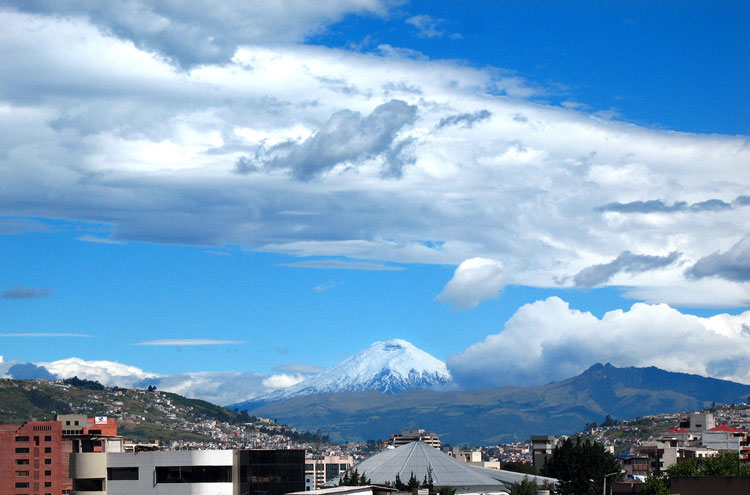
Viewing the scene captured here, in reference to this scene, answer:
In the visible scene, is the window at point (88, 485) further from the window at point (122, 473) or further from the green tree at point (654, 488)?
the green tree at point (654, 488)

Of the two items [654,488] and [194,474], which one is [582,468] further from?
[194,474]

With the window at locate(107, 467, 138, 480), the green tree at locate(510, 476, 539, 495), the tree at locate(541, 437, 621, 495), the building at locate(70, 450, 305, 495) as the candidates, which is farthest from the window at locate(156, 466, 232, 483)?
the tree at locate(541, 437, 621, 495)

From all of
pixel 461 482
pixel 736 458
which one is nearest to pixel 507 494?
pixel 461 482

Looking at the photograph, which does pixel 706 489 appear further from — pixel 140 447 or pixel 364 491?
pixel 140 447

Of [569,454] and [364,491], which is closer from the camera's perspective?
[364,491]

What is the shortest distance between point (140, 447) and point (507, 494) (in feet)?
212

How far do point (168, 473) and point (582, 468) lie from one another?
8021cm

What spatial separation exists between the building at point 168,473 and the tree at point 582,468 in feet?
203

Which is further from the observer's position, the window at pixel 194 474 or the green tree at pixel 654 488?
the window at pixel 194 474

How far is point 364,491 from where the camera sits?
343 feet

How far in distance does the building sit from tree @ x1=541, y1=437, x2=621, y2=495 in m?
61.7

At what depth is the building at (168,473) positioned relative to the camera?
137875mm

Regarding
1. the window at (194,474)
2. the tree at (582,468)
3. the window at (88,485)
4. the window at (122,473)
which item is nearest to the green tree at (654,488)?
the tree at (582,468)

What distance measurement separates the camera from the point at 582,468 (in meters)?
185
